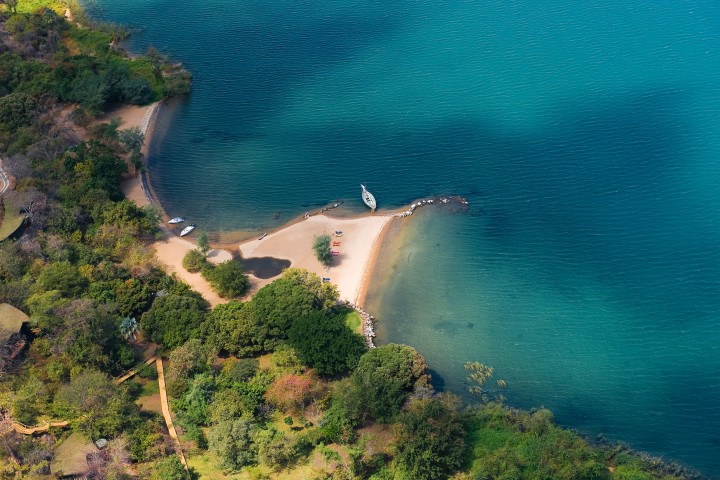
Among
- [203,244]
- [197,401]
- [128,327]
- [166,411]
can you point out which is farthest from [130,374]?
[203,244]

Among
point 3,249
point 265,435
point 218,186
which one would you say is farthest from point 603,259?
point 3,249

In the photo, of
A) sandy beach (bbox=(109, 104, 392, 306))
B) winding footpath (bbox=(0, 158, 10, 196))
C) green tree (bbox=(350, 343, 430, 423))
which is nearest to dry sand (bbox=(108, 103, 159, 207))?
sandy beach (bbox=(109, 104, 392, 306))

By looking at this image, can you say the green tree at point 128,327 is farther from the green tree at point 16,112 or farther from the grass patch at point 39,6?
the grass patch at point 39,6

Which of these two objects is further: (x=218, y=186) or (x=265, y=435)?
(x=218, y=186)

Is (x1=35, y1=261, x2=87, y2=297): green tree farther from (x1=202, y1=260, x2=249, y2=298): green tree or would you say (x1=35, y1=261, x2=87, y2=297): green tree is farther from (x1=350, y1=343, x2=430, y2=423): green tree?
(x1=350, y1=343, x2=430, y2=423): green tree

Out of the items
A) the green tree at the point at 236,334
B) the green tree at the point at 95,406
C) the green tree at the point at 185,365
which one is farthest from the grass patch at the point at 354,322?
the green tree at the point at 95,406

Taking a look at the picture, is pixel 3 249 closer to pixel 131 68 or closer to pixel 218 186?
pixel 218 186

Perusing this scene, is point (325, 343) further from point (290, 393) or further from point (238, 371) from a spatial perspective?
point (238, 371)
